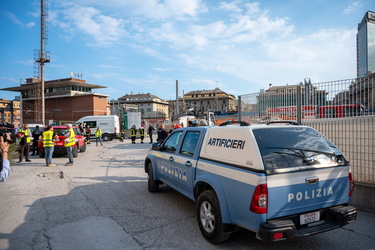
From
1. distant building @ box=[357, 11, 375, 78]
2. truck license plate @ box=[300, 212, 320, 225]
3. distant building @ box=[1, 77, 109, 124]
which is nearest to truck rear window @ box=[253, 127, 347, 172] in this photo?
truck license plate @ box=[300, 212, 320, 225]

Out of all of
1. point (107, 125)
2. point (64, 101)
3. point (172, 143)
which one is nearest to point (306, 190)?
point (172, 143)

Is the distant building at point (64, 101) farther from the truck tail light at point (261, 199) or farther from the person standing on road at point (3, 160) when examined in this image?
the truck tail light at point (261, 199)

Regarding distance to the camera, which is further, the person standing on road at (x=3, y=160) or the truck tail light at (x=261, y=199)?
the person standing on road at (x=3, y=160)

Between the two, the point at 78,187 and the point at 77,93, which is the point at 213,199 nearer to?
the point at 78,187

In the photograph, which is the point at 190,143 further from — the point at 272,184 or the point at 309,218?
the point at 309,218

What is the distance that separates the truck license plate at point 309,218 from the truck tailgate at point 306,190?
0.06 meters

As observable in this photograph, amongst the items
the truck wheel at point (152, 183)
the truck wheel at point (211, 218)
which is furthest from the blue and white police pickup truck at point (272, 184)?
the truck wheel at point (152, 183)

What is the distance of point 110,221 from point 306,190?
3296 millimetres

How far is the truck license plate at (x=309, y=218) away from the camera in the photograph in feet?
10.1

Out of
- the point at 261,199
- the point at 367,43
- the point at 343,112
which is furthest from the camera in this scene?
the point at 367,43

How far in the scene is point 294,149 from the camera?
132 inches

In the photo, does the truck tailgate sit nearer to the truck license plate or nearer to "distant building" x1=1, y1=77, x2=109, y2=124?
the truck license plate

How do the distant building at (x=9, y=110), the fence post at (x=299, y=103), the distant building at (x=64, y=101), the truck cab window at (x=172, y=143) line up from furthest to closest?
the distant building at (x=64, y=101) < the distant building at (x=9, y=110) < the fence post at (x=299, y=103) < the truck cab window at (x=172, y=143)

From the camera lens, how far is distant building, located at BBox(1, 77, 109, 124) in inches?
2231
